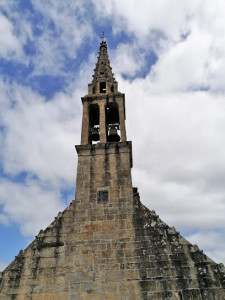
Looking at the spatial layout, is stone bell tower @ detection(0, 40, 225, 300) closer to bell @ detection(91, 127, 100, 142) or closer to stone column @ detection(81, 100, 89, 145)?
stone column @ detection(81, 100, 89, 145)

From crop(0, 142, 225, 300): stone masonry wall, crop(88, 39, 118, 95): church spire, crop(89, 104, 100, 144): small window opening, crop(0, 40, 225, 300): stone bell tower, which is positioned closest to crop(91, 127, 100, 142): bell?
crop(89, 104, 100, 144): small window opening

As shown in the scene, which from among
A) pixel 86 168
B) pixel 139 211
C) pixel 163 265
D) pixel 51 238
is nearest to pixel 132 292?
pixel 163 265

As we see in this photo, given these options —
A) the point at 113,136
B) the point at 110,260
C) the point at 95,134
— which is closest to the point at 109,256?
the point at 110,260

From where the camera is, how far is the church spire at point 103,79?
48.1 ft

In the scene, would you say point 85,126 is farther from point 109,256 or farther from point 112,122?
point 109,256

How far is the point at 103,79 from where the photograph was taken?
1536cm

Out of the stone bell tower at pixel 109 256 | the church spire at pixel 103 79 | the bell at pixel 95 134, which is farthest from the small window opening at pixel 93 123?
the stone bell tower at pixel 109 256

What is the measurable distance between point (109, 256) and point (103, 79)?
10.6 meters

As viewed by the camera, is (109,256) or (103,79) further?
(103,79)

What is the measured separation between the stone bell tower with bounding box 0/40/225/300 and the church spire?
5793mm

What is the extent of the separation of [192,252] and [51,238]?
15.6 ft

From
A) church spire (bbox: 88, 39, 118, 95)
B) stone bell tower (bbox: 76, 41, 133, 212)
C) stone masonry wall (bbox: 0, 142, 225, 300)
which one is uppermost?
church spire (bbox: 88, 39, 118, 95)

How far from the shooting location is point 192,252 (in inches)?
312

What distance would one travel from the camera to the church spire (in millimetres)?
14664
